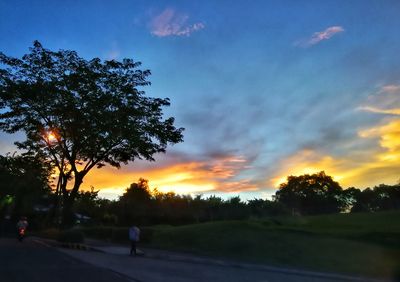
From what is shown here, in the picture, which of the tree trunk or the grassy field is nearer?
the grassy field

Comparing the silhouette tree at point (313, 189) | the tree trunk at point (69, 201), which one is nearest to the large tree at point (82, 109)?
the tree trunk at point (69, 201)

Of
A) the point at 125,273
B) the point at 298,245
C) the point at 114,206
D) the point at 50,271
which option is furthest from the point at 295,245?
the point at 114,206

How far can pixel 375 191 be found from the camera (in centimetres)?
11006

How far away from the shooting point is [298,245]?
2778 centimetres

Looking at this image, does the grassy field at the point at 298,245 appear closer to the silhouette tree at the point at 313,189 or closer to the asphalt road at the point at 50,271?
the asphalt road at the point at 50,271

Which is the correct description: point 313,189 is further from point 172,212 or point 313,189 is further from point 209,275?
point 209,275

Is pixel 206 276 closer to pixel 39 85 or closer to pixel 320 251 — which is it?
pixel 320 251

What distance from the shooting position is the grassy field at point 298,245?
2401 centimetres

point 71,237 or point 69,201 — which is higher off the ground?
point 69,201

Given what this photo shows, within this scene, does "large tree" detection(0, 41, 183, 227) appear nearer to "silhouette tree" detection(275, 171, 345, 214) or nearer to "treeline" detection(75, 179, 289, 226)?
"treeline" detection(75, 179, 289, 226)

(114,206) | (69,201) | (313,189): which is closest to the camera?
(69,201)

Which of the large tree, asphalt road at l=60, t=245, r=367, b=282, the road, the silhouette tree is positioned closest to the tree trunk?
the large tree

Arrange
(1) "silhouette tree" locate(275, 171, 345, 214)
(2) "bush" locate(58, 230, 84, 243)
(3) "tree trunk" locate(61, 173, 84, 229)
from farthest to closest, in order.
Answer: (1) "silhouette tree" locate(275, 171, 345, 214) → (3) "tree trunk" locate(61, 173, 84, 229) → (2) "bush" locate(58, 230, 84, 243)

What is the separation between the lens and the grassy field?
78.8ft
